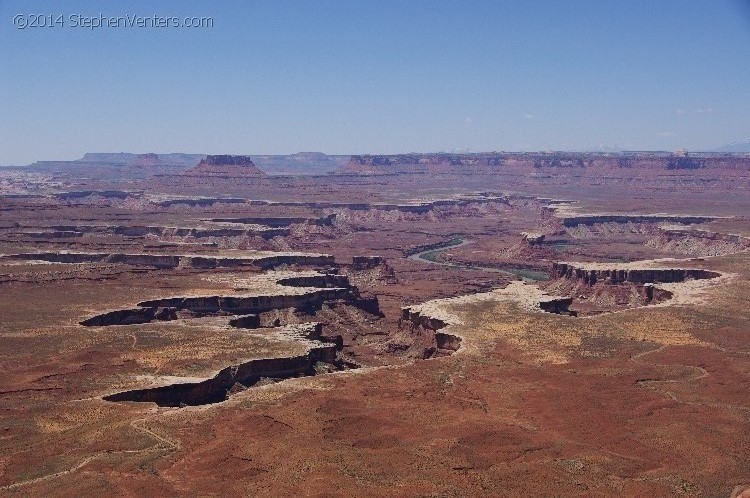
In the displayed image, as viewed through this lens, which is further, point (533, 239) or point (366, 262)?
point (533, 239)

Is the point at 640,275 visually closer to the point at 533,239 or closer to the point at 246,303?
the point at 246,303

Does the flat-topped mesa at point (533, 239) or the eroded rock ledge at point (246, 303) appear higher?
the eroded rock ledge at point (246, 303)

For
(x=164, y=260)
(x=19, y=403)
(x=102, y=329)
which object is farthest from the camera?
(x=164, y=260)

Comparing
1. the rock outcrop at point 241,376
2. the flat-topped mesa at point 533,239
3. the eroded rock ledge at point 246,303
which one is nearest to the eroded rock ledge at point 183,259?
the eroded rock ledge at point 246,303

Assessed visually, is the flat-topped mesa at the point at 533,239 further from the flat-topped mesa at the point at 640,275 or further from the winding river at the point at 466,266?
the flat-topped mesa at the point at 640,275

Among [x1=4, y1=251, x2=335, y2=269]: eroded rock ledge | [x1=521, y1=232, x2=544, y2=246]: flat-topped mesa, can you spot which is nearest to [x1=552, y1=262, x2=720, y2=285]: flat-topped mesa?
[x1=4, y1=251, x2=335, y2=269]: eroded rock ledge

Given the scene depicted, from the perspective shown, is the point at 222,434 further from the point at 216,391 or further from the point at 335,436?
the point at 216,391

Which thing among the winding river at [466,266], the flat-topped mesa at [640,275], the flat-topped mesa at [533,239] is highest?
the flat-topped mesa at [640,275]

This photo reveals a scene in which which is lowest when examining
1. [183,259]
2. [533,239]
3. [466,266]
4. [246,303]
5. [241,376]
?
[466,266]

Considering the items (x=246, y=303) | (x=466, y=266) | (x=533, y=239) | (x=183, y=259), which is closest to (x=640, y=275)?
(x=466, y=266)

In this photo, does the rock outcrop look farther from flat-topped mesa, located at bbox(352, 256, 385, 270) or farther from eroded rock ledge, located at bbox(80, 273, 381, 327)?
flat-topped mesa, located at bbox(352, 256, 385, 270)

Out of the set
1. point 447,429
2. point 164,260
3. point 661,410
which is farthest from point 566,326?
point 164,260
